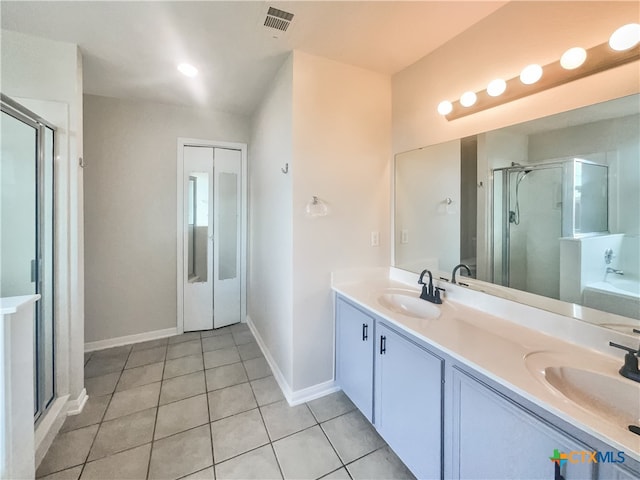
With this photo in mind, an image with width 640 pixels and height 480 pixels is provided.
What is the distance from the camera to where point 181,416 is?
178cm

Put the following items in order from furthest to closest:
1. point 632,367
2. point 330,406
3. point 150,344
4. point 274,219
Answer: point 150,344
point 274,219
point 330,406
point 632,367

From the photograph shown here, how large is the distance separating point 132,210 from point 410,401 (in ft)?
10.1

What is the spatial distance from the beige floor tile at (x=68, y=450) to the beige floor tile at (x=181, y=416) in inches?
14.3

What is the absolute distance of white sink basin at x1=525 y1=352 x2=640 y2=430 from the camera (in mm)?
866

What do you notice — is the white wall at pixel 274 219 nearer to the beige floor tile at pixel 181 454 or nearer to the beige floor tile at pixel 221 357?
the beige floor tile at pixel 221 357

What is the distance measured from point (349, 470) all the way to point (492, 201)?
1739mm

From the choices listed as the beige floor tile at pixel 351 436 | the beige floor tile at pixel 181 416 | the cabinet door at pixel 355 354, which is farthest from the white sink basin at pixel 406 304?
the beige floor tile at pixel 181 416

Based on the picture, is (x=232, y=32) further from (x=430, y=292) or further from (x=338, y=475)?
(x=338, y=475)

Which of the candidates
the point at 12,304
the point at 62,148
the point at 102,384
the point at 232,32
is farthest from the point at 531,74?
the point at 102,384

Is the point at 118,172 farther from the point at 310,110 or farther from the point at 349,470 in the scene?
the point at 349,470

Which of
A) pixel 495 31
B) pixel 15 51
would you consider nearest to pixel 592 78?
pixel 495 31

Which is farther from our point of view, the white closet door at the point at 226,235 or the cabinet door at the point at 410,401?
the white closet door at the point at 226,235

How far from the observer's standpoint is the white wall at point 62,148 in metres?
1.68

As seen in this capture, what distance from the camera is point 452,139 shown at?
1.72m
